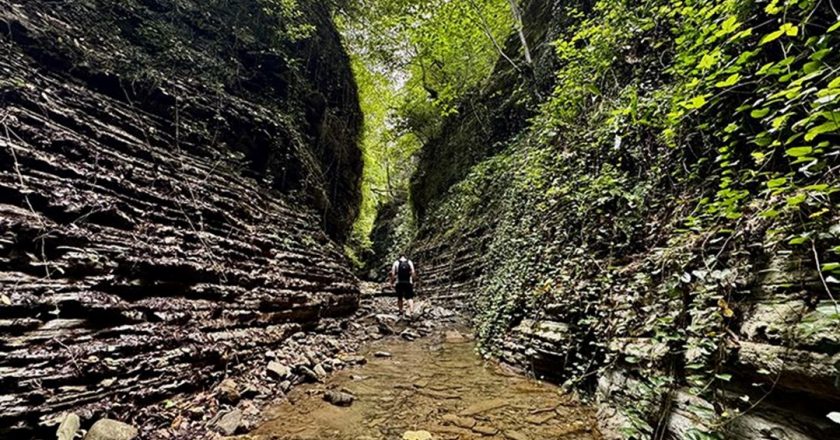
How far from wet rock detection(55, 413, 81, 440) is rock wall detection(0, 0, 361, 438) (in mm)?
97

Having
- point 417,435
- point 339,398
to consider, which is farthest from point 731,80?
point 339,398

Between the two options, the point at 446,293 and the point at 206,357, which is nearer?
the point at 206,357

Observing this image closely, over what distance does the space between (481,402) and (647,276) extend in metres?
2.38

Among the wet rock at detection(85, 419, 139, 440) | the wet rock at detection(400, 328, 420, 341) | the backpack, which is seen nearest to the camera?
the wet rock at detection(85, 419, 139, 440)

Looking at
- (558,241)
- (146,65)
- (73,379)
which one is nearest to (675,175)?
(558,241)

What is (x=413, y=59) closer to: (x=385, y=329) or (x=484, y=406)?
(x=385, y=329)

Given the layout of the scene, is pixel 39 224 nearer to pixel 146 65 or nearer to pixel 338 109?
pixel 146 65

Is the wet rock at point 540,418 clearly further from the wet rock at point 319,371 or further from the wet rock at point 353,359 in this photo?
the wet rock at point 353,359

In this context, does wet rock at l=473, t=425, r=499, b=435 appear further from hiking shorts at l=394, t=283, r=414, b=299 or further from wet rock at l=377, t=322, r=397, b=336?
hiking shorts at l=394, t=283, r=414, b=299

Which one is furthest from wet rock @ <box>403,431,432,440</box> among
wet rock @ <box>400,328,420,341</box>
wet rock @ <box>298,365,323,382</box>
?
wet rock @ <box>400,328,420,341</box>

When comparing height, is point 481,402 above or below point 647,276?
below

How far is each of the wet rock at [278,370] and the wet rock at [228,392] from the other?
551mm

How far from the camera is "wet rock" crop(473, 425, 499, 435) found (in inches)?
136

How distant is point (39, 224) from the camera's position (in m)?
3.58
